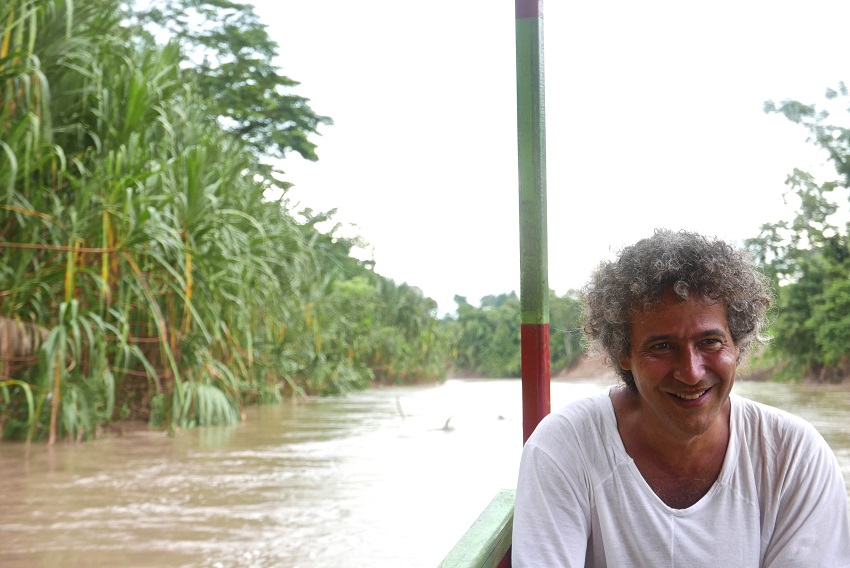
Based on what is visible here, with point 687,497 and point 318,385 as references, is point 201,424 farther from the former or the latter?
point 687,497

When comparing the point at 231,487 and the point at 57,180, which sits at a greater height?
the point at 57,180

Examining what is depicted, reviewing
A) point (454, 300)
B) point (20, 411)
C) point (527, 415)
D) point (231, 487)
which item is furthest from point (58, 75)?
point (454, 300)

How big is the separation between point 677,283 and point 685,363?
0.32 feet

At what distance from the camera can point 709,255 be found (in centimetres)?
116

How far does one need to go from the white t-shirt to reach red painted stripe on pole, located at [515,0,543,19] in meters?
0.76

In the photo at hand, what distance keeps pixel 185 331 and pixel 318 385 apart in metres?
4.27

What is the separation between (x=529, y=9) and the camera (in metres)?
1.62

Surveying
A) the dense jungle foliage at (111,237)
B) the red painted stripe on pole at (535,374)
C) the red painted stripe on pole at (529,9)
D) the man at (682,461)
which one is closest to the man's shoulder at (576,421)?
the man at (682,461)

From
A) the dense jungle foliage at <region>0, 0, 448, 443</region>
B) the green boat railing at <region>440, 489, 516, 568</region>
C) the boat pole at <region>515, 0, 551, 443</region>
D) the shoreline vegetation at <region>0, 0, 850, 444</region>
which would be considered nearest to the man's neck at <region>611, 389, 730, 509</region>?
the green boat railing at <region>440, 489, 516, 568</region>

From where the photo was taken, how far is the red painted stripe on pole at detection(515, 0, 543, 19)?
63.4 inches

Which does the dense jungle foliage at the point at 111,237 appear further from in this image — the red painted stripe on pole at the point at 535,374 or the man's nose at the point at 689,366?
the man's nose at the point at 689,366

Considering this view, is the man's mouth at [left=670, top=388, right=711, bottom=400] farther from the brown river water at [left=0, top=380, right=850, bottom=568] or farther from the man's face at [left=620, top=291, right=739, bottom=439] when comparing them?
the brown river water at [left=0, top=380, right=850, bottom=568]

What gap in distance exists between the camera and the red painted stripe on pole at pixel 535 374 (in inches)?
60.6

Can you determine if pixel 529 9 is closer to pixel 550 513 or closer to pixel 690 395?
pixel 690 395
